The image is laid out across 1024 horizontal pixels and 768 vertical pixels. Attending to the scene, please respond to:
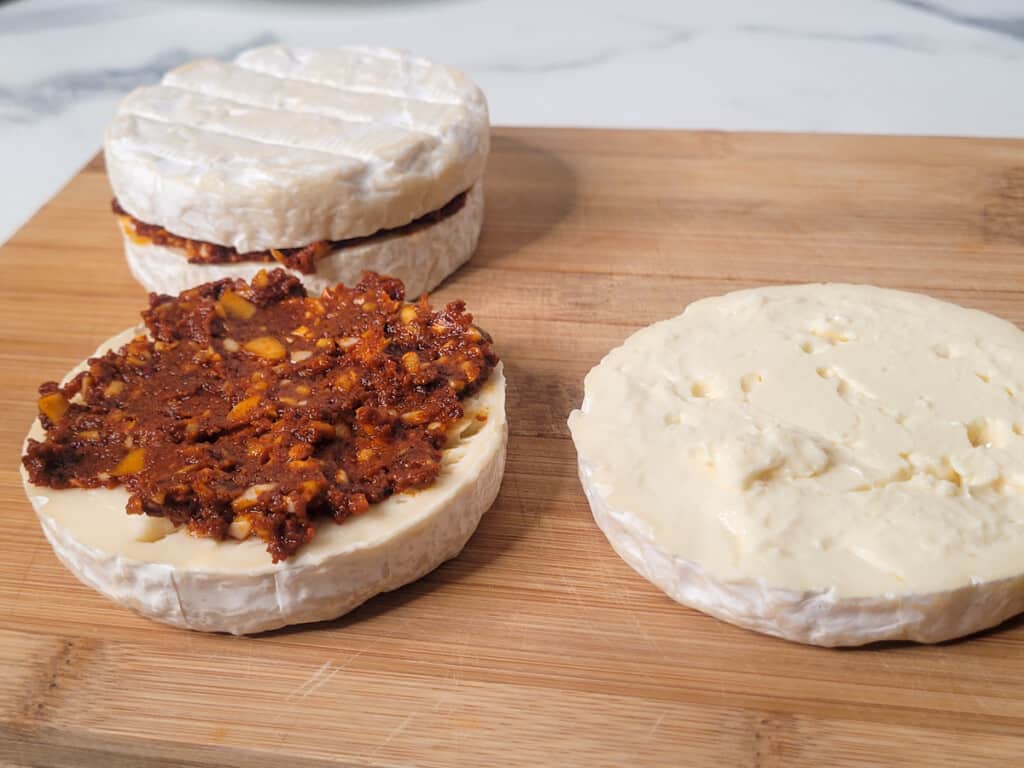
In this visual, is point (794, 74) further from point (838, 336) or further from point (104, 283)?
point (104, 283)

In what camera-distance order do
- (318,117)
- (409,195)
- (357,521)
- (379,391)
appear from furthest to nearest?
(318,117), (409,195), (379,391), (357,521)

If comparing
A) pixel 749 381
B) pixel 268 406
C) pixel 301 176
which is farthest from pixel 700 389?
pixel 301 176

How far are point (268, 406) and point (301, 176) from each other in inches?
31.9

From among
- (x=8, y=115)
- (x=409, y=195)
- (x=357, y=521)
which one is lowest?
(x=8, y=115)

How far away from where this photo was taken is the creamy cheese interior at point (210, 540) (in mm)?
2186

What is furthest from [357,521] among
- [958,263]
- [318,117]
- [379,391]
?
[958,263]

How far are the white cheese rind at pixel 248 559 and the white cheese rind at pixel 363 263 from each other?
94 cm

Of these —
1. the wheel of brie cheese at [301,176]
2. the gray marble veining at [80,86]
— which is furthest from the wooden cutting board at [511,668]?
the gray marble veining at [80,86]

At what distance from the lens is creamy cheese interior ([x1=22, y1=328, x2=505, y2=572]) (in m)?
2.19

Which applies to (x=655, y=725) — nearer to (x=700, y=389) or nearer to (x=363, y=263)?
(x=700, y=389)

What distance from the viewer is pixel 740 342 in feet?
8.82

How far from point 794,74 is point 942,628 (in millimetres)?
3611

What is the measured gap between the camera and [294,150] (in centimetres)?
315

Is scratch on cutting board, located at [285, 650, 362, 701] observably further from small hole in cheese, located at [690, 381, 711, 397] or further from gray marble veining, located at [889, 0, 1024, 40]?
gray marble veining, located at [889, 0, 1024, 40]
